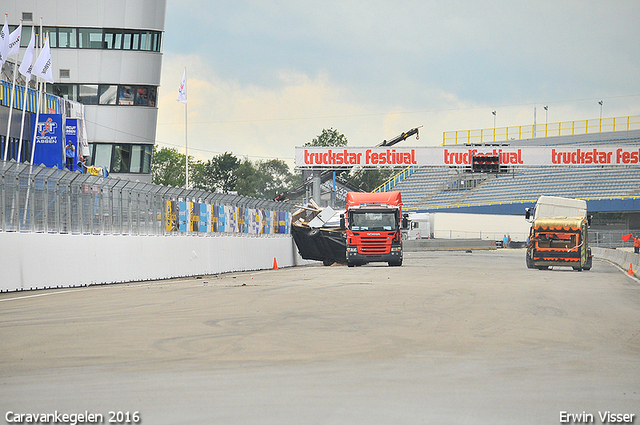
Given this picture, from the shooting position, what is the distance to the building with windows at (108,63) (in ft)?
172

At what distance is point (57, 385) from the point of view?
7043 millimetres

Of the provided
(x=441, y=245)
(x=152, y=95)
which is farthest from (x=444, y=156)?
(x=152, y=95)

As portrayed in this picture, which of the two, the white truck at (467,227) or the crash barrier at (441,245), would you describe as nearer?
the crash barrier at (441,245)

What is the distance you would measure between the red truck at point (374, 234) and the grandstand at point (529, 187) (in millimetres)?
41573

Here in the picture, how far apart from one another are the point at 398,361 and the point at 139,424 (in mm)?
3551

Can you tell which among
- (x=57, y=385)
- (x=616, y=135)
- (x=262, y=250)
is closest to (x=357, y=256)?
(x=262, y=250)

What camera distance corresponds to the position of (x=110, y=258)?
21.5 metres

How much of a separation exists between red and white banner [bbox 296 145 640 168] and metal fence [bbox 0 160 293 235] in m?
22.6

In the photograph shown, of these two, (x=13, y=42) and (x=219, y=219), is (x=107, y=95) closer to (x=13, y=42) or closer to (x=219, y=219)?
(x=13, y=42)

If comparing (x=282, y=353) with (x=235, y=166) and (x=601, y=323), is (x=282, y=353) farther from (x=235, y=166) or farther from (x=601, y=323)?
(x=235, y=166)

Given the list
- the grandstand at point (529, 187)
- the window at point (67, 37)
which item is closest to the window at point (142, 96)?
the window at point (67, 37)

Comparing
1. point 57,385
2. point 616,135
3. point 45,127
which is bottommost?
point 57,385

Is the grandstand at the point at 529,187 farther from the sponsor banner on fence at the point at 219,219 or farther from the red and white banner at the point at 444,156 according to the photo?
the sponsor banner on fence at the point at 219,219

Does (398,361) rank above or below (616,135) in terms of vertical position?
below
